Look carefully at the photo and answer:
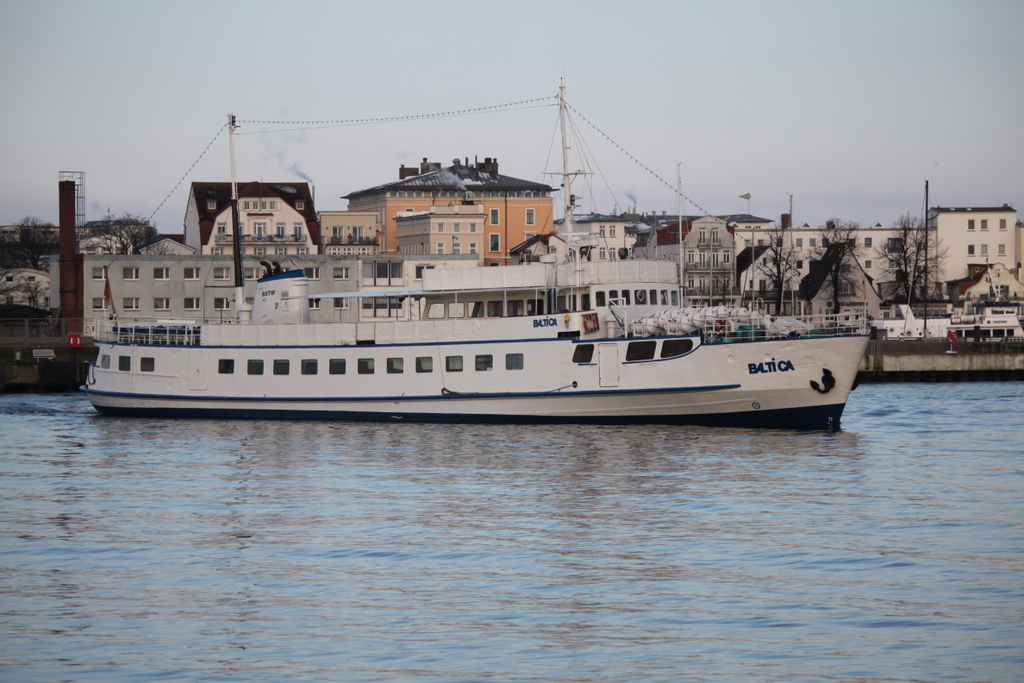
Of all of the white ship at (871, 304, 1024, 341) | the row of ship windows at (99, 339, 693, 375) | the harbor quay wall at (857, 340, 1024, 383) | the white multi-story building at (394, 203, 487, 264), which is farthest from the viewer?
the white multi-story building at (394, 203, 487, 264)

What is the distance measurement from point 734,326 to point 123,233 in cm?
8585

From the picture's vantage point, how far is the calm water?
13578 millimetres

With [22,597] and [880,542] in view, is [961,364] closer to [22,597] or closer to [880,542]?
[880,542]

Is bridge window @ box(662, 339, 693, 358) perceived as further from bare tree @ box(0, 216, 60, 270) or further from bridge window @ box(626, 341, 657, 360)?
bare tree @ box(0, 216, 60, 270)

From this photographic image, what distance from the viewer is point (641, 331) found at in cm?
3628

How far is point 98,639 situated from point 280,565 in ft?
13.7

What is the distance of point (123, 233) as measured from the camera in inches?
4333

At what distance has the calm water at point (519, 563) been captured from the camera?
13.6 meters

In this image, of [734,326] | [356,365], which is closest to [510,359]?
[356,365]

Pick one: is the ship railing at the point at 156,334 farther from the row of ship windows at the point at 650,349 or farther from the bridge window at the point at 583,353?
the row of ship windows at the point at 650,349

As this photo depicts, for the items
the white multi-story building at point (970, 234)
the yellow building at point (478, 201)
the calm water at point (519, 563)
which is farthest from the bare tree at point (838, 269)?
the calm water at point (519, 563)

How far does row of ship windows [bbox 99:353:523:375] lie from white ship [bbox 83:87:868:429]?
0.05 m

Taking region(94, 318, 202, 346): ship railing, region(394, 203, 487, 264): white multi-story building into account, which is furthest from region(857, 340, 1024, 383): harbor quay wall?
region(394, 203, 487, 264): white multi-story building

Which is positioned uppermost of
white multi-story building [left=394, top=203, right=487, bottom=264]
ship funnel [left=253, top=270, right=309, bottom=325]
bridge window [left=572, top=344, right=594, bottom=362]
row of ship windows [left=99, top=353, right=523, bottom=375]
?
white multi-story building [left=394, top=203, right=487, bottom=264]
